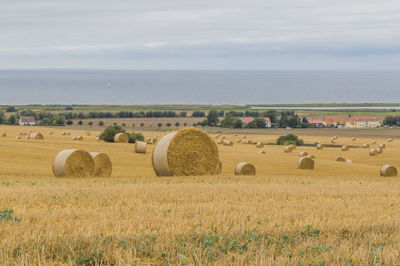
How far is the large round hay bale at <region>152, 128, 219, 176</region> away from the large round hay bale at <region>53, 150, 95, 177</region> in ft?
10.3

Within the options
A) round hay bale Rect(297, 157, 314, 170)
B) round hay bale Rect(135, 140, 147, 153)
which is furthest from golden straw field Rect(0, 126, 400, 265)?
round hay bale Rect(135, 140, 147, 153)

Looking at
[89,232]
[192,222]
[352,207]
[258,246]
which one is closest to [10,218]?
[89,232]

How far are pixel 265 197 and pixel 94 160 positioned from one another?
14.1 meters

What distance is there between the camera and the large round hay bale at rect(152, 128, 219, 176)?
2411cm

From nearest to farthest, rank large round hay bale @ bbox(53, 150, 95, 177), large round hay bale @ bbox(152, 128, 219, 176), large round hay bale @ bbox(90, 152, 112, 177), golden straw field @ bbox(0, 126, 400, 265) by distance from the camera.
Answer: golden straw field @ bbox(0, 126, 400, 265) < large round hay bale @ bbox(53, 150, 95, 177) < large round hay bale @ bbox(152, 128, 219, 176) < large round hay bale @ bbox(90, 152, 112, 177)

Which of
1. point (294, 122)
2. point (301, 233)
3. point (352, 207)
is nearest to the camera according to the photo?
point (301, 233)

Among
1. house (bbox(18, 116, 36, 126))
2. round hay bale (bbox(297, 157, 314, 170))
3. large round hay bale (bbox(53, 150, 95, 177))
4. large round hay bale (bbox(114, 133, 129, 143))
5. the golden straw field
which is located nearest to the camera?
the golden straw field

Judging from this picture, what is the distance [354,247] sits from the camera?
639cm

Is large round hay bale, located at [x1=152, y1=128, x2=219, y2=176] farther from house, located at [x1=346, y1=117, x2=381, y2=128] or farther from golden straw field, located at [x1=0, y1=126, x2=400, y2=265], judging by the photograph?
house, located at [x1=346, y1=117, x2=381, y2=128]

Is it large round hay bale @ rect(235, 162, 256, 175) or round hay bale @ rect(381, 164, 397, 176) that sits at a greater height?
large round hay bale @ rect(235, 162, 256, 175)

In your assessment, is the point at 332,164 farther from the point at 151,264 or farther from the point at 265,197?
the point at 151,264

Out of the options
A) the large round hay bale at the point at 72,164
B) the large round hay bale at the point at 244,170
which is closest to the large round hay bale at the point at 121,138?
the large round hay bale at the point at 244,170

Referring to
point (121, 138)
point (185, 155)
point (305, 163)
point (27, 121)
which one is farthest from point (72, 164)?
point (27, 121)

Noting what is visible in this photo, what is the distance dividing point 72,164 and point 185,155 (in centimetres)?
515
